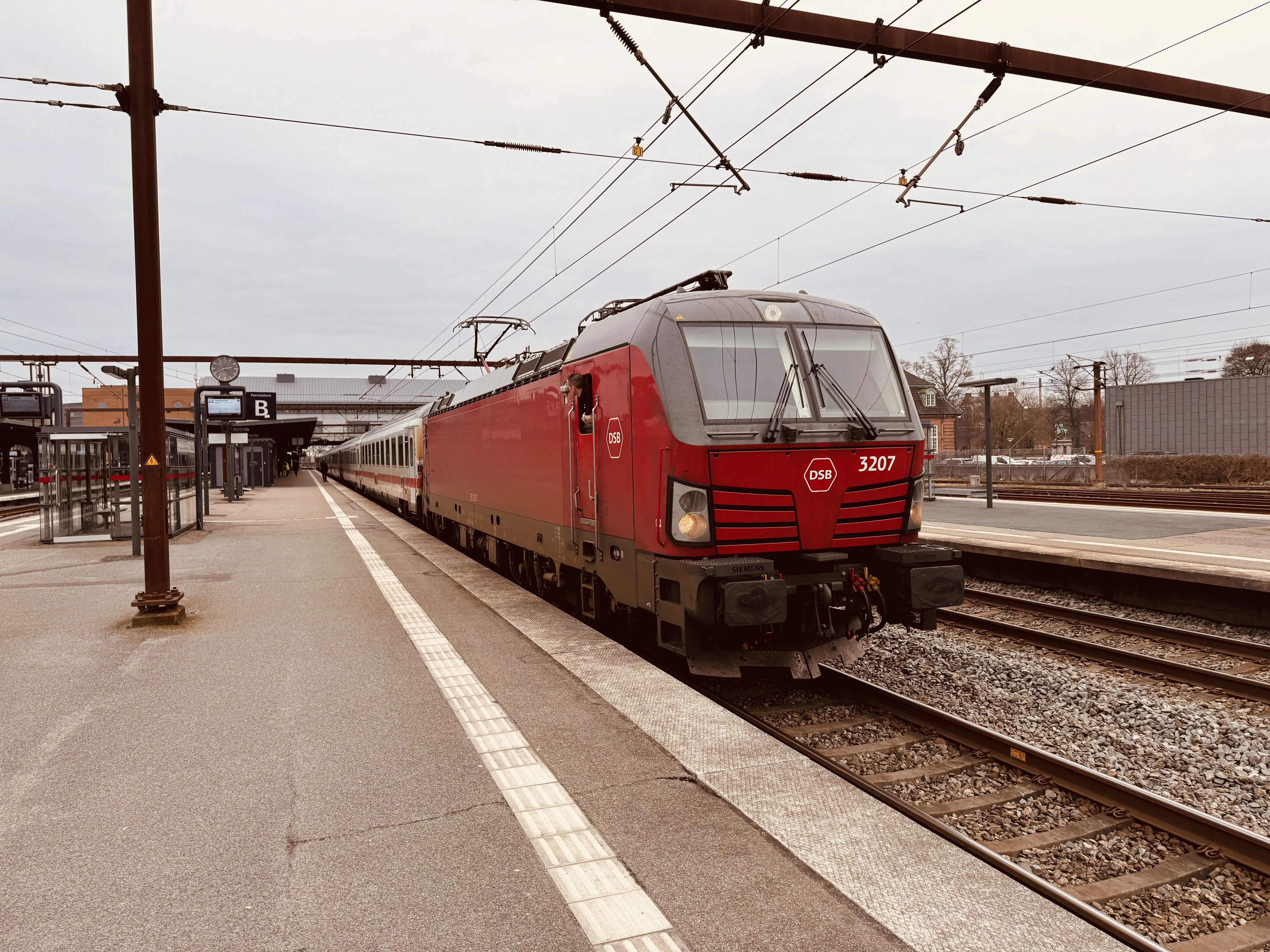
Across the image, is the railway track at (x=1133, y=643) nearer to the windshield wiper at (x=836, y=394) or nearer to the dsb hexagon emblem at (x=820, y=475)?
the windshield wiper at (x=836, y=394)

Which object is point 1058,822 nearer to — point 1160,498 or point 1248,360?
point 1160,498

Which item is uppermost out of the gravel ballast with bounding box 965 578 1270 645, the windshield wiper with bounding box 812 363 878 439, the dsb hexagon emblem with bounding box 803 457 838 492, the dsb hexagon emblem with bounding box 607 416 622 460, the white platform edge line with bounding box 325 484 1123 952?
the windshield wiper with bounding box 812 363 878 439

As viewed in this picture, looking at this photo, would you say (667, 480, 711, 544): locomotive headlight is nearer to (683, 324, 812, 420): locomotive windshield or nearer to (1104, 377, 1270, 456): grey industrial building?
(683, 324, 812, 420): locomotive windshield

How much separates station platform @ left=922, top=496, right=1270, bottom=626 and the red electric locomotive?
5339 mm

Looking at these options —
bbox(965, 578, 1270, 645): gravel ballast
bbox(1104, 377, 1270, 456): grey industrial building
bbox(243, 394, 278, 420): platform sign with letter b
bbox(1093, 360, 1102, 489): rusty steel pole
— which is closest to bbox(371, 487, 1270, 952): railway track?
bbox(965, 578, 1270, 645): gravel ballast

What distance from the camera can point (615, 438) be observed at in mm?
6773

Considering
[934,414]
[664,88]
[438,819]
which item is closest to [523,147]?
[664,88]

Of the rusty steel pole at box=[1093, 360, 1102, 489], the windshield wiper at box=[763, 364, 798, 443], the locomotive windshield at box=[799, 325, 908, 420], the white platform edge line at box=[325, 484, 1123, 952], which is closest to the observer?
the white platform edge line at box=[325, 484, 1123, 952]

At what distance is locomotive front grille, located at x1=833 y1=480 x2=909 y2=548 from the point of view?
6.29 meters

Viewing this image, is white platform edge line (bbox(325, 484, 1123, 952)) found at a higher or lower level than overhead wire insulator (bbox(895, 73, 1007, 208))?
lower

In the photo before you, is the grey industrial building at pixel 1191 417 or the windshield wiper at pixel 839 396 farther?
the grey industrial building at pixel 1191 417

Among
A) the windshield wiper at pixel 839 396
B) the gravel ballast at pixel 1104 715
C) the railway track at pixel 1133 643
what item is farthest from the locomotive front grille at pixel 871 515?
the railway track at pixel 1133 643

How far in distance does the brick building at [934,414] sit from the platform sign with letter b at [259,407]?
17203 mm

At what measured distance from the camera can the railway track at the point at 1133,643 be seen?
727 centimetres
